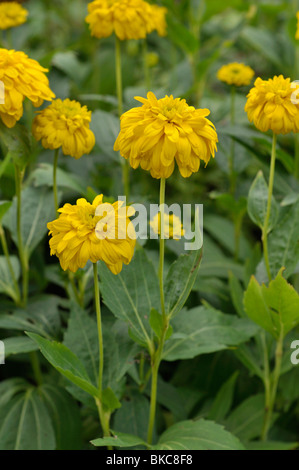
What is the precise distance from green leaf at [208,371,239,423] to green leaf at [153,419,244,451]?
0.17 meters

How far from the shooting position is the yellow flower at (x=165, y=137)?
63 centimetres

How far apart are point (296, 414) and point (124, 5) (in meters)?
0.88

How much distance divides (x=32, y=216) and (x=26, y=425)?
0.40 metres

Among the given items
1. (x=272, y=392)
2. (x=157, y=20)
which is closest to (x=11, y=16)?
(x=157, y=20)

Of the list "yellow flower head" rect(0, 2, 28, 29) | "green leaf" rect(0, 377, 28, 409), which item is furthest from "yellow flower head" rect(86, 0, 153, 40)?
"green leaf" rect(0, 377, 28, 409)

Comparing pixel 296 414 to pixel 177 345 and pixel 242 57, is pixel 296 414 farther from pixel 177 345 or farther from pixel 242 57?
pixel 242 57

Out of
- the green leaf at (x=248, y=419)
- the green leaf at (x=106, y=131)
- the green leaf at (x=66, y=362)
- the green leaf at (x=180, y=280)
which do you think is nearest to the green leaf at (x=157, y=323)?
the green leaf at (x=180, y=280)

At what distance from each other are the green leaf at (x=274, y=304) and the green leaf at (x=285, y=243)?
90 millimetres

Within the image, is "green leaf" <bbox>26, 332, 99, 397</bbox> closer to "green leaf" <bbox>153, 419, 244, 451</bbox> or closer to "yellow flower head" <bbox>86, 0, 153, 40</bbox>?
"green leaf" <bbox>153, 419, 244, 451</bbox>

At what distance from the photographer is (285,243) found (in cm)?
93

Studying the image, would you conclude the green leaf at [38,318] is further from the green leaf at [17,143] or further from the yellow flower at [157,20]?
the yellow flower at [157,20]

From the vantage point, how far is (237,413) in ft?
3.35

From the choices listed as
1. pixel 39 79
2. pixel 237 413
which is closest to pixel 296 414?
pixel 237 413

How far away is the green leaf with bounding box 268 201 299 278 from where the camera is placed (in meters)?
0.91
